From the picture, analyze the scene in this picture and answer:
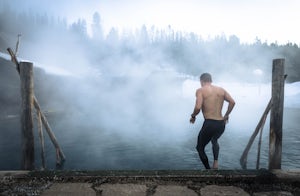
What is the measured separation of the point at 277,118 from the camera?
4.68 m

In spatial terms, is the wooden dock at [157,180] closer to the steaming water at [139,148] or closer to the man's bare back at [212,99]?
the man's bare back at [212,99]

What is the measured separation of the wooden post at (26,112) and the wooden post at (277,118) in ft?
15.4

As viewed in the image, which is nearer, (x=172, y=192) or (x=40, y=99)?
(x=172, y=192)

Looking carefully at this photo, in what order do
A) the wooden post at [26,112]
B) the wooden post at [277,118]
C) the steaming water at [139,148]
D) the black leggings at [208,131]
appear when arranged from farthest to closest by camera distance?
the steaming water at [139,148], the wooden post at [26,112], the black leggings at [208,131], the wooden post at [277,118]

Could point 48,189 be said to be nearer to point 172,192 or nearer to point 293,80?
point 172,192

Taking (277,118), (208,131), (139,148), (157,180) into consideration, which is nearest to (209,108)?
(208,131)

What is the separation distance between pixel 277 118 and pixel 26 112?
482 cm

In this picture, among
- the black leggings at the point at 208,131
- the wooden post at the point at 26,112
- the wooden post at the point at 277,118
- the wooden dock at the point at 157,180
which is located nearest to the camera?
the wooden dock at the point at 157,180

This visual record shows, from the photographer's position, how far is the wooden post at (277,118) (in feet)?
15.3

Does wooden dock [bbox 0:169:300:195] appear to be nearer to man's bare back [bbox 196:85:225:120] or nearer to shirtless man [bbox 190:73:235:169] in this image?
shirtless man [bbox 190:73:235:169]

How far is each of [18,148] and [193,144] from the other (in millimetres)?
6838

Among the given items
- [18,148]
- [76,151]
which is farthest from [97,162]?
[18,148]

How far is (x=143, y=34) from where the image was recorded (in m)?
110

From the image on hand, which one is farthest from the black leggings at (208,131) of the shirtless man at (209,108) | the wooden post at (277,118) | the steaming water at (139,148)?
the steaming water at (139,148)
